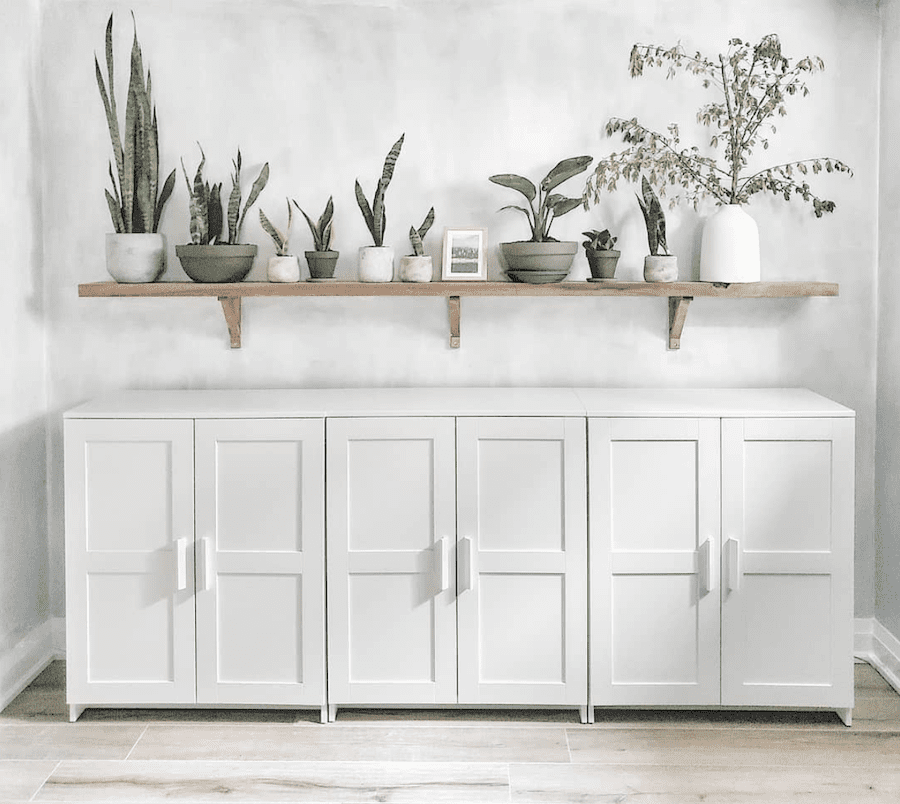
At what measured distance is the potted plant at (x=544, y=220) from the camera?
3176mm

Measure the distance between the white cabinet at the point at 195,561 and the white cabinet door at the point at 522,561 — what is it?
44 cm

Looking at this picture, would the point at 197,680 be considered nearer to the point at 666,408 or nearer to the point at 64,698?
the point at 64,698

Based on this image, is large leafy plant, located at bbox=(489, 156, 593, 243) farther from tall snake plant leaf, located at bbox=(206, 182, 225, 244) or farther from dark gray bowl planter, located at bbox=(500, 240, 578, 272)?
tall snake plant leaf, located at bbox=(206, 182, 225, 244)

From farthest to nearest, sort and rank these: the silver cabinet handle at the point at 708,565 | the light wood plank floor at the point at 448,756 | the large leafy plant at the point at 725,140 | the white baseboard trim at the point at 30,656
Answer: the large leafy plant at the point at 725,140, the white baseboard trim at the point at 30,656, the silver cabinet handle at the point at 708,565, the light wood plank floor at the point at 448,756

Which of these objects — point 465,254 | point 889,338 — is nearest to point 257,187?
point 465,254

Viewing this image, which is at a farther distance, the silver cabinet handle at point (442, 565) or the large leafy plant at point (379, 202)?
the large leafy plant at point (379, 202)

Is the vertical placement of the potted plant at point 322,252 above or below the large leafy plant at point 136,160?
below

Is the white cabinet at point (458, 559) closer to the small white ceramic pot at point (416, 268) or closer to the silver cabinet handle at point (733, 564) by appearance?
the silver cabinet handle at point (733, 564)

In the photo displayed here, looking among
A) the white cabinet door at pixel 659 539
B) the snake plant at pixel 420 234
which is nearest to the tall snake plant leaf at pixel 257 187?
the snake plant at pixel 420 234

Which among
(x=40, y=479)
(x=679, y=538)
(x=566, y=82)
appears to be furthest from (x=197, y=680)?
(x=566, y=82)

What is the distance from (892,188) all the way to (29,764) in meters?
3.17

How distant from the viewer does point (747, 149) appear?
3.28m

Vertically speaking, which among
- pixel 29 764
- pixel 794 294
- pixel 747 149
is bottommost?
pixel 29 764

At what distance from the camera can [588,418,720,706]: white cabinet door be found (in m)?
2.94
